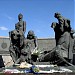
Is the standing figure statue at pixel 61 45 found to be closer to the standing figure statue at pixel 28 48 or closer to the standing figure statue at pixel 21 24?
the standing figure statue at pixel 28 48

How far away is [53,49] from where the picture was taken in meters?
12.3

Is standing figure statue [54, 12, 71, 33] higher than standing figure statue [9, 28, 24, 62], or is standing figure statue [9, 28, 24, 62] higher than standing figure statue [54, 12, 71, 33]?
standing figure statue [54, 12, 71, 33]

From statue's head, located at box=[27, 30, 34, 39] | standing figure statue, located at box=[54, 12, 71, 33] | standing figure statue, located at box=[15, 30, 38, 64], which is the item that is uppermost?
standing figure statue, located at box=[54, 12, 71, 33]

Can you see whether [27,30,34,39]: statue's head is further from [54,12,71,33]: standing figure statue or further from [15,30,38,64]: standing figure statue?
[54,12,71,33]: standing figure statue

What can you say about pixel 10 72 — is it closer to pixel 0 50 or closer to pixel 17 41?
pixel 17 41

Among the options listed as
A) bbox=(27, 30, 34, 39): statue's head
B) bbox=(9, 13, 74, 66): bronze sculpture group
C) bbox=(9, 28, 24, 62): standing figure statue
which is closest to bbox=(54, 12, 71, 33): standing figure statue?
bbox=(9, 13, 74, 66): bronze sculpture group

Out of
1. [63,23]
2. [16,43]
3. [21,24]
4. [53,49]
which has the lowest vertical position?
[53,49]

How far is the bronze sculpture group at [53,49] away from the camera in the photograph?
12102 mm

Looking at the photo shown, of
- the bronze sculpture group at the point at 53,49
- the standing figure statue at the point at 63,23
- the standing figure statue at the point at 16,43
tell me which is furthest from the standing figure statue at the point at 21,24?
the standing figure statue at the point at 63,23

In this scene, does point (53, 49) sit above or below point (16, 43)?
below

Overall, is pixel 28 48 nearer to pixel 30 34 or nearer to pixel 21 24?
pixel 30 34

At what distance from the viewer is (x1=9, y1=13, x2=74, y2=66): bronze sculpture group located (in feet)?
39.7

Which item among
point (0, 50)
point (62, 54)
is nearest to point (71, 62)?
point (62, 54)

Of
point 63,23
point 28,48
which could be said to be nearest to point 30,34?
point 28,48
